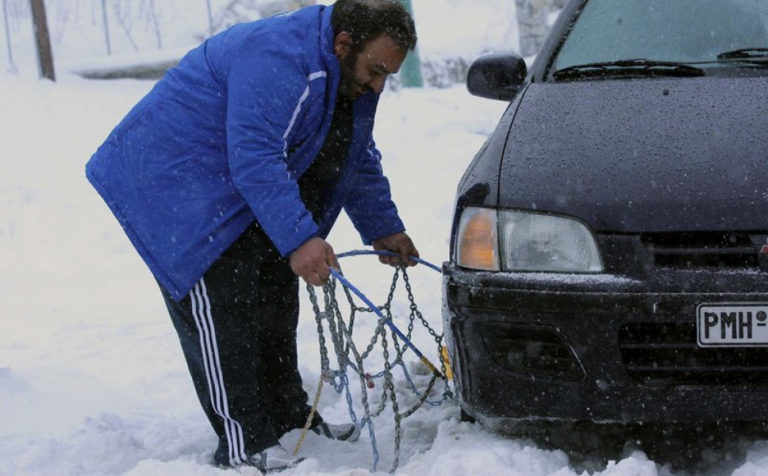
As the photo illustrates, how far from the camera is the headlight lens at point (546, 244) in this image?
110 inches

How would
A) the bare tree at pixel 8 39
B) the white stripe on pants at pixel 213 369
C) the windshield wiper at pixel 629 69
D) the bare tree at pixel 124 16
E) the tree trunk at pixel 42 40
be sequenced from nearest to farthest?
1. the white stripe on pants at pixel 213 369
2. the windshield wiper at pixel 629 69
3. the tree trunk at pixel 42 40
4. the bare tree at pixel 8 39
5. the bare tree at pixel 124 16

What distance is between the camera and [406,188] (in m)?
8.37

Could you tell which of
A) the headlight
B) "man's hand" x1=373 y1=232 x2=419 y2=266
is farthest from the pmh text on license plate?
"man's hand" x1=373 y1=232 x2=419 y2=266

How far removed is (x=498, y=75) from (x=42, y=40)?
29.0ft

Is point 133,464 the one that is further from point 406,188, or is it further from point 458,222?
point 406,188

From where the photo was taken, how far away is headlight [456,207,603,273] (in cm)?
279

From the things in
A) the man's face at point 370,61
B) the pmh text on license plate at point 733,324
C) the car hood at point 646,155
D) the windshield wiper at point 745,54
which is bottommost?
the pmh text on license plate at point 733,324

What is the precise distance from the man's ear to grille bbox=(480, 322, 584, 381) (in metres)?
0.88

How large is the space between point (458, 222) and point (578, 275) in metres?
0.41

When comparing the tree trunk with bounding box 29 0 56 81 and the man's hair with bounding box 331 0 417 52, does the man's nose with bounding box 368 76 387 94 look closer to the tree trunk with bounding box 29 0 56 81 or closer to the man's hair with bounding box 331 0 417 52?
the man's hair with bounding box 331 0 417 52

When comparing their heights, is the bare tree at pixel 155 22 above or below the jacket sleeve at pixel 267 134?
below

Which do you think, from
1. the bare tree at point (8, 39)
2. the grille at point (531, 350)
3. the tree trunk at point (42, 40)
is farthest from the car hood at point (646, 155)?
the bare tree at point (8, 39)

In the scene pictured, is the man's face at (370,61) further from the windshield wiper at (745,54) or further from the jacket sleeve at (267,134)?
the windshield wiper at (745,54)

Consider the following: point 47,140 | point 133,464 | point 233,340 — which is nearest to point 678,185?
point 233,340
